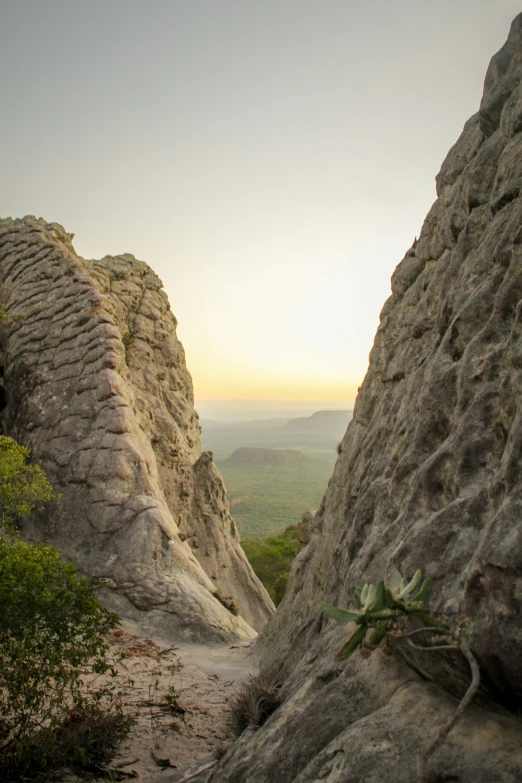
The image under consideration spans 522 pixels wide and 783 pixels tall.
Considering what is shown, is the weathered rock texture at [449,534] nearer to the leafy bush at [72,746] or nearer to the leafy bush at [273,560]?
the leafy bush at [72,746]

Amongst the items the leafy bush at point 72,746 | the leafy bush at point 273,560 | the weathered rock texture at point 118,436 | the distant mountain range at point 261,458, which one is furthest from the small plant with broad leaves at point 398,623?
the distant mountain range at point 261,458

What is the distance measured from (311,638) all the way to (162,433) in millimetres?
14132

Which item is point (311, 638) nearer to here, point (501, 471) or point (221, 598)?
point (501, 471)

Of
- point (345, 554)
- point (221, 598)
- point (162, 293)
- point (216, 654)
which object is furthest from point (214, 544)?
point (345, 554)

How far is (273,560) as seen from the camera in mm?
36312

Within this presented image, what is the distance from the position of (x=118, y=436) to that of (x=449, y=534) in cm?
1300

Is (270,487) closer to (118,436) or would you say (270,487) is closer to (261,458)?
(261,458)

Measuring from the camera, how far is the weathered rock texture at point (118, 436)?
1393 centimetres

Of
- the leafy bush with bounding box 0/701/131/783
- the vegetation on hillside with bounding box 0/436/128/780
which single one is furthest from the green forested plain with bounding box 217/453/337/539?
the vegetation on hillside with bounding box 0/436/128/780

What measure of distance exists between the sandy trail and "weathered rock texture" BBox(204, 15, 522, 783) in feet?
5.79

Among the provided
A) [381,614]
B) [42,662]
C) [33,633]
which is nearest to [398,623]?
[381,614]

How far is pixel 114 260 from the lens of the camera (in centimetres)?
2489

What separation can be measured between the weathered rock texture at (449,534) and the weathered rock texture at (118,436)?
6654 mm

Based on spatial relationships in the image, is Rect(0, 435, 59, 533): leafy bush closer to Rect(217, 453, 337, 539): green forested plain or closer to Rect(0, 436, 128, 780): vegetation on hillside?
Rect(0, 436, 128, 780): vegetation on hillside
